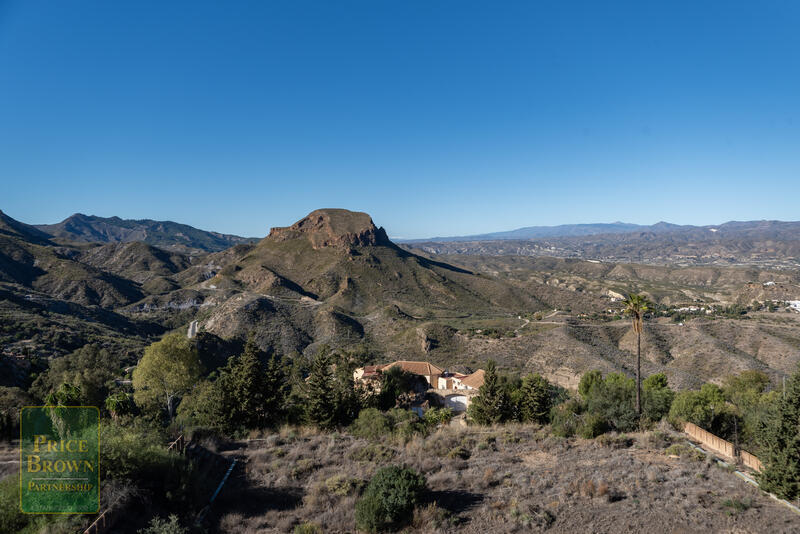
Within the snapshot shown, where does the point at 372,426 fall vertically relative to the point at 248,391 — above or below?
below

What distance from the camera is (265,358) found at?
197 feet

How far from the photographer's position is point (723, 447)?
53.6ft

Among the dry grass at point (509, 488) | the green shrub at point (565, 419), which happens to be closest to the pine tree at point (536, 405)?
the green shrub at point (565, 419)

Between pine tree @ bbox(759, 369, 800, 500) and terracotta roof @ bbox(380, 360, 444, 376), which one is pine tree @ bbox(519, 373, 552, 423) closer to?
pine tree @ bbox(759, 369, 800, 500)

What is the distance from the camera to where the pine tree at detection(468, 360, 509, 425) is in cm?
2339

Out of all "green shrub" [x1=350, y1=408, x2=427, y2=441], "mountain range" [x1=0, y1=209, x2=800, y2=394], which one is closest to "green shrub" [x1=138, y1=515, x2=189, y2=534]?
"green shrub" [x1=350, y1=408, x2=427, y2=441]

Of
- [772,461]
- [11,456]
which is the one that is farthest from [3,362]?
[772,461]

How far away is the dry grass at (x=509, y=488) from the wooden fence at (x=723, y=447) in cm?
147

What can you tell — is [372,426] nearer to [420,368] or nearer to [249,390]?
[249,390]

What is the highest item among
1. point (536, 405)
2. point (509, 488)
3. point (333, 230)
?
point (333, 230)

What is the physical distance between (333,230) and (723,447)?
12689 cm

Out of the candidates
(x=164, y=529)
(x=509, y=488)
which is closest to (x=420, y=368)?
(x=509, y=488)

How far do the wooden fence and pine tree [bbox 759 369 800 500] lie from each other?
61.6 inches

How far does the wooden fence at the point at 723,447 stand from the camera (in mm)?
14641
